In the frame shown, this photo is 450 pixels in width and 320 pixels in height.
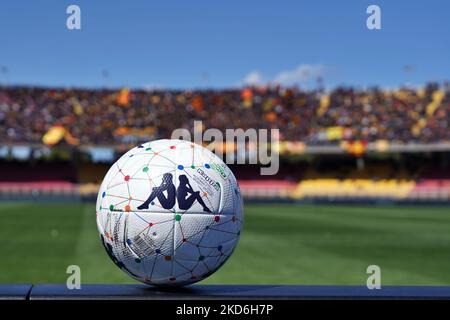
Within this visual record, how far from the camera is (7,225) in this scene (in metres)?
21.6

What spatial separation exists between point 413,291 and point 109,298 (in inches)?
75.1

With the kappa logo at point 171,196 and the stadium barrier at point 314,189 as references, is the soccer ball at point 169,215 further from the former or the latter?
the stadium barrier at point 314,189

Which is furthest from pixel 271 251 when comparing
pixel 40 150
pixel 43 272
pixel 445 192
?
pixel 40 150

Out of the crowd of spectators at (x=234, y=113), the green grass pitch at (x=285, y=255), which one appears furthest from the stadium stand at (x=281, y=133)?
the green grass pitch at (x=285, y=255)

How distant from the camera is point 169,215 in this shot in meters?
4.21

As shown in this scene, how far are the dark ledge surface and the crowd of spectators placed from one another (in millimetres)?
48586

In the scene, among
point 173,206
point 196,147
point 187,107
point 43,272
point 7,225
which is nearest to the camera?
point 173,206

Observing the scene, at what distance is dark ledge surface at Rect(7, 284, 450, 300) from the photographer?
13.2ft

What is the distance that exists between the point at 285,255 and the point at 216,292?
9.70 metres

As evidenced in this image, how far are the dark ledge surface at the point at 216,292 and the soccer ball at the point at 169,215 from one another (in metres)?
0.16

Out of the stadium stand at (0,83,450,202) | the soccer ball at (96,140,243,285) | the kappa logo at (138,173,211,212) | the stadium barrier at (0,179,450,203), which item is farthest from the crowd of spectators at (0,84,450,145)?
the kappa logo at (138,173,211,212)

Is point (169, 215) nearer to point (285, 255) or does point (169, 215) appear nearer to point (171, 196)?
point (171, 196)
